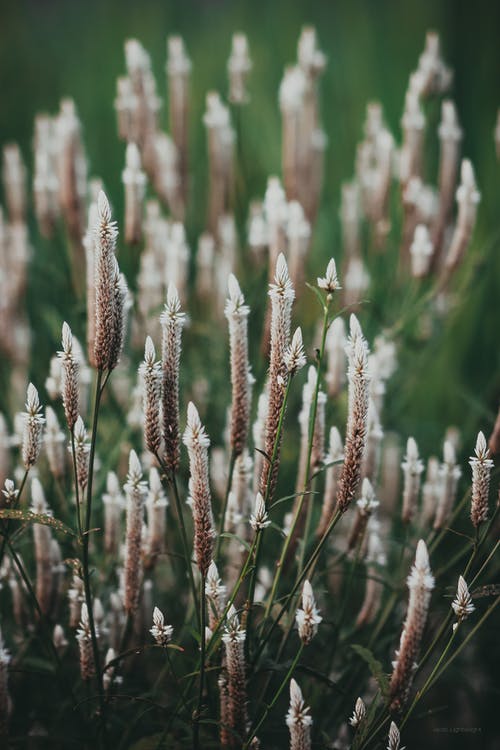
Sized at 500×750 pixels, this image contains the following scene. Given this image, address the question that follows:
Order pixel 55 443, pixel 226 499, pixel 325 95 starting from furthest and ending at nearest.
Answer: pixel 325 95
pixel 55 443
pixel 226 499

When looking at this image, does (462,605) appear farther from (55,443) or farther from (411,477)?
(55,443)

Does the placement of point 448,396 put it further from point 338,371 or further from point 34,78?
point 34,78

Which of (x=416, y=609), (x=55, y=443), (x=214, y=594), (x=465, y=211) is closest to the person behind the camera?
(x=416, y=609)

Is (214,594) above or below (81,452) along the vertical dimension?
below

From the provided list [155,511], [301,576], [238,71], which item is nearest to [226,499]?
[155,511]

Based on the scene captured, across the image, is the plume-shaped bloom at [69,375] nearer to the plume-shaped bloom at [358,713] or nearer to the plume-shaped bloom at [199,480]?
the plume-shaped bloom at [199,480]

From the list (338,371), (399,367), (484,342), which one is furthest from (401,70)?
(338,371)

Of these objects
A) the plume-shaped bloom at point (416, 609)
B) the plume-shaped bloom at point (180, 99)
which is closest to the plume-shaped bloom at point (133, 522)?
the plume-shaped bloom at point (416, 609)
